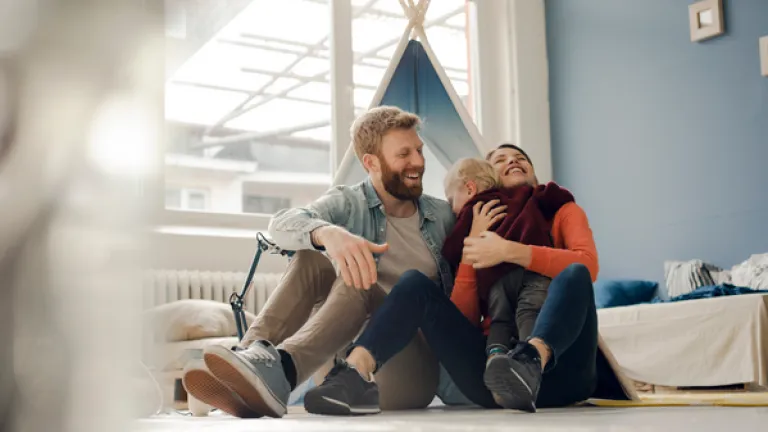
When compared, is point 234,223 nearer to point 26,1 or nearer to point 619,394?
point 619,394

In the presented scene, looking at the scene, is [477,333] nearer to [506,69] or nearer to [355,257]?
[355,257]

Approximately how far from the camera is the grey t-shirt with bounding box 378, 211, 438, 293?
1.80m

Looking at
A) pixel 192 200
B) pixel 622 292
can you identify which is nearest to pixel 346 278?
pixel 192 200

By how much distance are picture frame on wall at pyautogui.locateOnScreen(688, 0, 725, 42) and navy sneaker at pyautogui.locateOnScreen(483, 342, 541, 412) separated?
2.66 metres

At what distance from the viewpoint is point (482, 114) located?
4348 mm

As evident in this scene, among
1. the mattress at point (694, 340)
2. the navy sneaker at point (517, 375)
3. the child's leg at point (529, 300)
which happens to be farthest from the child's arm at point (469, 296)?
the mattress at point (694, 340)

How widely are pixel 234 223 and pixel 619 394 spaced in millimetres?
2346

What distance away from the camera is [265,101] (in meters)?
3.80

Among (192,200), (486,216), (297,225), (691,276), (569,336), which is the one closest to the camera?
(569,336)

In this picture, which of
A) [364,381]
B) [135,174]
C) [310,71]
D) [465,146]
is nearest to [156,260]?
[135,174]

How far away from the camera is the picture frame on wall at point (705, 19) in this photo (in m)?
3.48

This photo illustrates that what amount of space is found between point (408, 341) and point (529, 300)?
0.88 ft

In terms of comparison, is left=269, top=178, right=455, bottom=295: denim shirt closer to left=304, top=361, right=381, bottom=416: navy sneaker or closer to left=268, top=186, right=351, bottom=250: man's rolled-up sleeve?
left=268, top=186, right=351, bottom=250: man's rolled-up sleeve

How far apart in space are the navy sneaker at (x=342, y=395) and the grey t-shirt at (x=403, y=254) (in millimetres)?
360
